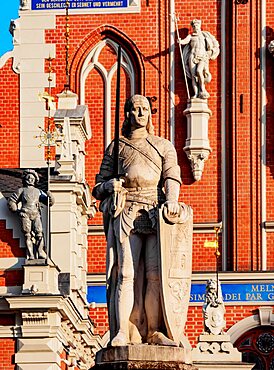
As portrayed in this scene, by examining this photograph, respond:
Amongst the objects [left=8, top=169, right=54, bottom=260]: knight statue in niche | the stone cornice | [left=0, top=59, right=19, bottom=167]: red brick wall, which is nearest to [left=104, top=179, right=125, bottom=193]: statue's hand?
the stone cornice

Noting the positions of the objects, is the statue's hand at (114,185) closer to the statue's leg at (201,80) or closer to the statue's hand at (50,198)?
the statue's hand at (50,198)

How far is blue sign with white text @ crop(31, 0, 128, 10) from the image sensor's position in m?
34.5

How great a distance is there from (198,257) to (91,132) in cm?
309

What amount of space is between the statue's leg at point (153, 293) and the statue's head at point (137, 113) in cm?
88

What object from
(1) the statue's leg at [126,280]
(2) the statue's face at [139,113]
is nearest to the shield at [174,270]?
(1) the statue's leg at [126,280]

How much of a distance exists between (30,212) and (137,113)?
1075 cm

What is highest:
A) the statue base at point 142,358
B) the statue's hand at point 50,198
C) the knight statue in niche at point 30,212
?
the statue's hand at point 50,198

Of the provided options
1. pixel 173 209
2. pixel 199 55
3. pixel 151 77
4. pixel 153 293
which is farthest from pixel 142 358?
pixel 151 77

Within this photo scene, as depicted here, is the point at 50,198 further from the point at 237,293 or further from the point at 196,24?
the point at 196,24

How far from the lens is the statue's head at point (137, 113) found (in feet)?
41.5

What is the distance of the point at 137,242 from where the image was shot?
40.2 feet

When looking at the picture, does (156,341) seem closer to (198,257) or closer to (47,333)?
(47,333)

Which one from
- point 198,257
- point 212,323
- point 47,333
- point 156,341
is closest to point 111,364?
point 156,341

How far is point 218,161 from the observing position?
3369cm
